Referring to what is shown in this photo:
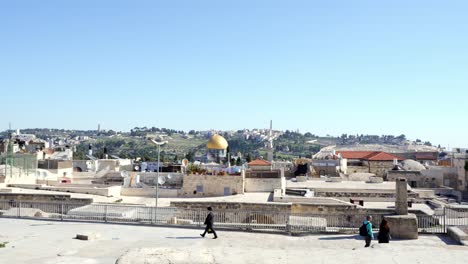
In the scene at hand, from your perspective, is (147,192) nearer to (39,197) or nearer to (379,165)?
(39,197)

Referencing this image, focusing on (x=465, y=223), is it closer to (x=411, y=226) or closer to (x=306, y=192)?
(x=411, y=226)

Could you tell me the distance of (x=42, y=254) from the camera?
1427 centimetres

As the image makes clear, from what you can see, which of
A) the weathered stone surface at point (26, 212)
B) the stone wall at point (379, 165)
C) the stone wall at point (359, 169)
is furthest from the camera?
the stone wall at point (379, 165)

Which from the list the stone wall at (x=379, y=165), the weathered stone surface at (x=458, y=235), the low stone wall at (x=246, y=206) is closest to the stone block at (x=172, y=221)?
the low stone wall at (x=246, y=206)

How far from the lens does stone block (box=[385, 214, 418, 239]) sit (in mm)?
16812

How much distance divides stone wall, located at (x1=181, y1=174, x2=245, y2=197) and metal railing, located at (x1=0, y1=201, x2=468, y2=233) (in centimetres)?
1118

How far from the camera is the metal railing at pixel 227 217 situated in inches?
727

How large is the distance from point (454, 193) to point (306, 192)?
13.6m

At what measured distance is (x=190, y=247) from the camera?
48.9 feet

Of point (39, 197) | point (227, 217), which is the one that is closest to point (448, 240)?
point (227, 217)

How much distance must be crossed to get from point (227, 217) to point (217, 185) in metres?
12.5

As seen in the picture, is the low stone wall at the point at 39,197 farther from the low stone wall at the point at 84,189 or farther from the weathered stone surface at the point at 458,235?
the weathered stone surface at the point at 458,235

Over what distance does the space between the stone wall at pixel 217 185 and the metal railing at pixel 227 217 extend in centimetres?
1118

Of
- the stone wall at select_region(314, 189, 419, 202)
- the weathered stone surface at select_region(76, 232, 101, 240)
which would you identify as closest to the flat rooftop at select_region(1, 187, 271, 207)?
the stone wall at select_region(314, 189, 419, 202)
